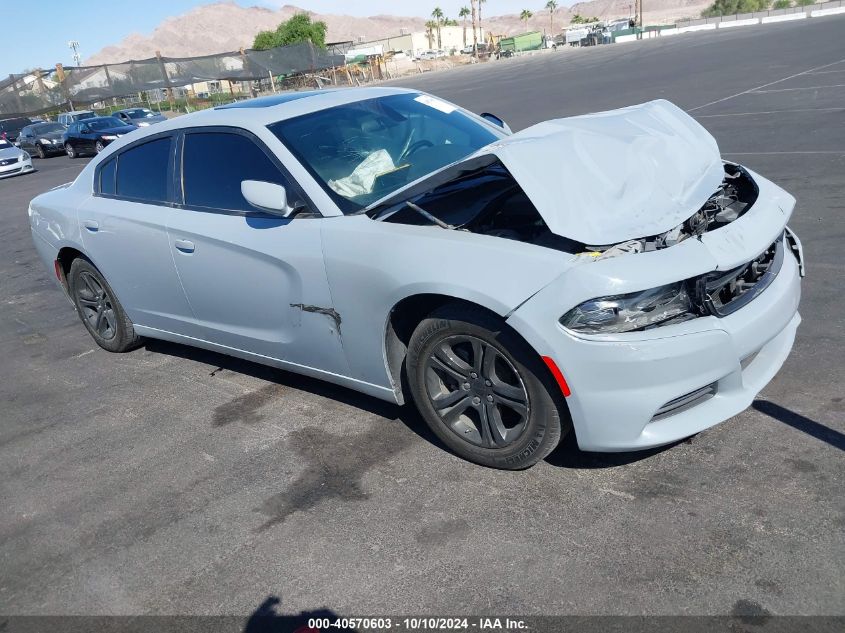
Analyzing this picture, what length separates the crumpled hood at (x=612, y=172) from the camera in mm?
3154

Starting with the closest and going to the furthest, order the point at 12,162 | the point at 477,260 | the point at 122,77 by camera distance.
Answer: the point at 477,260 → the point at 12,162 → the point at 122,77

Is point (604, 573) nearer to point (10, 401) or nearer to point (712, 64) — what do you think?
point (10, 401)

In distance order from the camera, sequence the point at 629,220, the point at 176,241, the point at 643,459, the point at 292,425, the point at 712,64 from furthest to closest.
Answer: the point at 712,64, the point at 176,241, the point at 292,425, the point at 643,459, the point at 629,220

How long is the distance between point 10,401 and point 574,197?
4137 millimetres

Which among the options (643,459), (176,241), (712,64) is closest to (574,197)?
(643,459)

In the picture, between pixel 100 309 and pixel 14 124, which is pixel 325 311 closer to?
pixel 100 309

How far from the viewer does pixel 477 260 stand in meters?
3.17

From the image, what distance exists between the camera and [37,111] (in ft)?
127

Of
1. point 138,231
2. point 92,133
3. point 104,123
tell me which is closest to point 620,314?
point 138,231

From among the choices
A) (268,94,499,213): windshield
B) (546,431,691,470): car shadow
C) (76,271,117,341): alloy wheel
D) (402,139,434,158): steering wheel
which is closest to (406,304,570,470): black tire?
(546,431,691,470): car shadow

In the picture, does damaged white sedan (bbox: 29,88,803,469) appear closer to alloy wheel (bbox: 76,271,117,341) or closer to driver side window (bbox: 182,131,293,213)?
driver side window (bbox: 182,131,293,213)

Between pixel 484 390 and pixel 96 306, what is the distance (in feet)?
12.0

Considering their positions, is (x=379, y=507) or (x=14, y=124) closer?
(x=379, y=507)

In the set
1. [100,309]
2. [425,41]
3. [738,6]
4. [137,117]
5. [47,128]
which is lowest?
[425,41]
